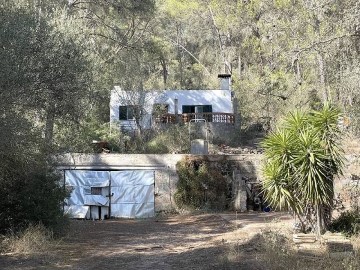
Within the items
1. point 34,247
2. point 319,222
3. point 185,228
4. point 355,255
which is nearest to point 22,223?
point 34,247

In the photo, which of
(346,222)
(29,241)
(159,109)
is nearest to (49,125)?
(29,241)

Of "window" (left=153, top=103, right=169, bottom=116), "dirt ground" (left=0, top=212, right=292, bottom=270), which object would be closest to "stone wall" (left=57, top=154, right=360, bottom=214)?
"dirt ground" (left=0, top=212, right=292, bottom=270)

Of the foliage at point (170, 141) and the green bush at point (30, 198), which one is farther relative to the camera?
A: the foliage at point (170, 141)

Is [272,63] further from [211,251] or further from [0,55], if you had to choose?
[0,55]

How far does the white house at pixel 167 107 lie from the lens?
3269 centimetres

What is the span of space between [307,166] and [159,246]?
4.60 meters

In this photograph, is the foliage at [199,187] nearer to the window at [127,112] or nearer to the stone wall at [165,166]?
the stone wall at [165,166]

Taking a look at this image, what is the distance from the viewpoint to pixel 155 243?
14.7 metres

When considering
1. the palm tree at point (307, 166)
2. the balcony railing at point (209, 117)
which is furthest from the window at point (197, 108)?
the palm tree at point (307, 166)

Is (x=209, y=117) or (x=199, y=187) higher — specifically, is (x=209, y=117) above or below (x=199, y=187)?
above

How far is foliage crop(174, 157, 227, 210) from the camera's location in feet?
77.5

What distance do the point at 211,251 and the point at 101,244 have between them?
392cm

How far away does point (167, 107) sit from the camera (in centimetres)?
3475

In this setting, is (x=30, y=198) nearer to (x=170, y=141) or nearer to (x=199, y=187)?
(x=199, y=187)
